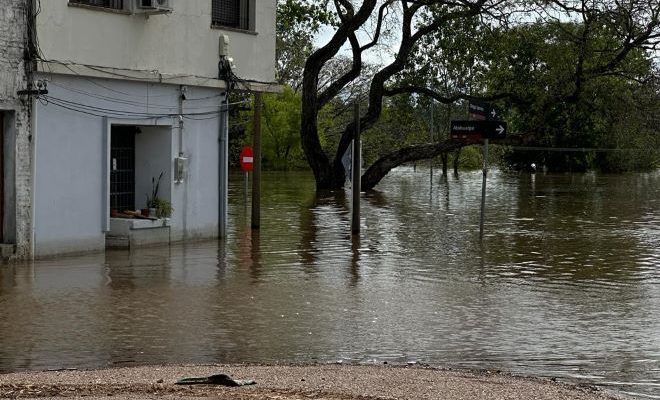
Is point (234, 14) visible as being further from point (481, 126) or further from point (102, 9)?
point (481, 126)

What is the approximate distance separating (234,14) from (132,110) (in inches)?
151

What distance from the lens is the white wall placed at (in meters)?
20.1

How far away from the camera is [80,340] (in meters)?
12.7

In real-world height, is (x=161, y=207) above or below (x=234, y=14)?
below

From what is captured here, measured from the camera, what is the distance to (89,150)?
68.8 ft

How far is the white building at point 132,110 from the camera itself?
66.0 feet

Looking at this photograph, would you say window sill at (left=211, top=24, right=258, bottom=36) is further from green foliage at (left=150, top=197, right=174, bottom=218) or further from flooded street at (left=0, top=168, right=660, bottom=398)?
flooded street at (left=0, top=168, right=660, bottom=398)

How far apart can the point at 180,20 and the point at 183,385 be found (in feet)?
46.6

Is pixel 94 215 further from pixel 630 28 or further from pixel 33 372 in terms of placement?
pixel 630 28

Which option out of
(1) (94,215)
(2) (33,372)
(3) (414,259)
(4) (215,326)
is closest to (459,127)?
(3) (414,259)

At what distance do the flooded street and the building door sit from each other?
1619mm

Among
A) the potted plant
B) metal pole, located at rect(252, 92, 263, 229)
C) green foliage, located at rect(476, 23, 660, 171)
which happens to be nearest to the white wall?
metal pole, located at rect(252, 92, 263, 229)

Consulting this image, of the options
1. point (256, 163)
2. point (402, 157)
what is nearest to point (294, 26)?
point (402, 157)

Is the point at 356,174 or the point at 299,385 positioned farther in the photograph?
the point at 356,174
